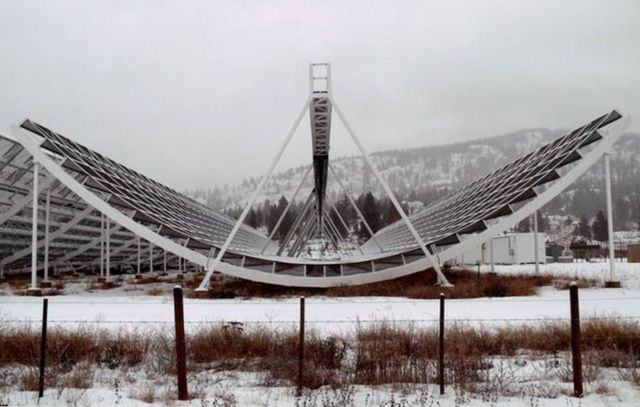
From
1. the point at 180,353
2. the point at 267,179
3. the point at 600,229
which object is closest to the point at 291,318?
the point at 180,353

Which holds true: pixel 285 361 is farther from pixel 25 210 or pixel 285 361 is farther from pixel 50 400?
pixel 25 210

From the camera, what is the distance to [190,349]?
914 centimetres

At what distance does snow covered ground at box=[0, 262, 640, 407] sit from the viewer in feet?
22.3

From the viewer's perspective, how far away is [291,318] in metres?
13.3

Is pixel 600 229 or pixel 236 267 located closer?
pixel 236 267

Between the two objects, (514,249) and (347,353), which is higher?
(514,249)

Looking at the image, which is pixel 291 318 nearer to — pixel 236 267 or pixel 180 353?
pixel 180 353

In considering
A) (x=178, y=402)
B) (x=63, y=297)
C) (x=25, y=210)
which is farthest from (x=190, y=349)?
(x=25, y=210)

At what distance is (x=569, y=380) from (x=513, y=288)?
1141cm

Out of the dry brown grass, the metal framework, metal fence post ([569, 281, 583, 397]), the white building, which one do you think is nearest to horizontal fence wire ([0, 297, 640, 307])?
the metal framework

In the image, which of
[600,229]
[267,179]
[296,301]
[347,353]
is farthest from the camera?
[600,229]

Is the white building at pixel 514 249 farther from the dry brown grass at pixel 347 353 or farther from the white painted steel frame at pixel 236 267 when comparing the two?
the dry brown grass at pixel 347 353

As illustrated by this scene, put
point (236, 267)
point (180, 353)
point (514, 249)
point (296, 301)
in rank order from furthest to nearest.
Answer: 1. point (514, 249)
2. point (236, 267)
3. point (296, 301)
4. point (180, 353)

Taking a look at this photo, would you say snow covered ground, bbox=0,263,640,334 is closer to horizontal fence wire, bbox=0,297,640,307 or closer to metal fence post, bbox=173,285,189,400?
horizontal fence wire, bbox=0,297,640,307
